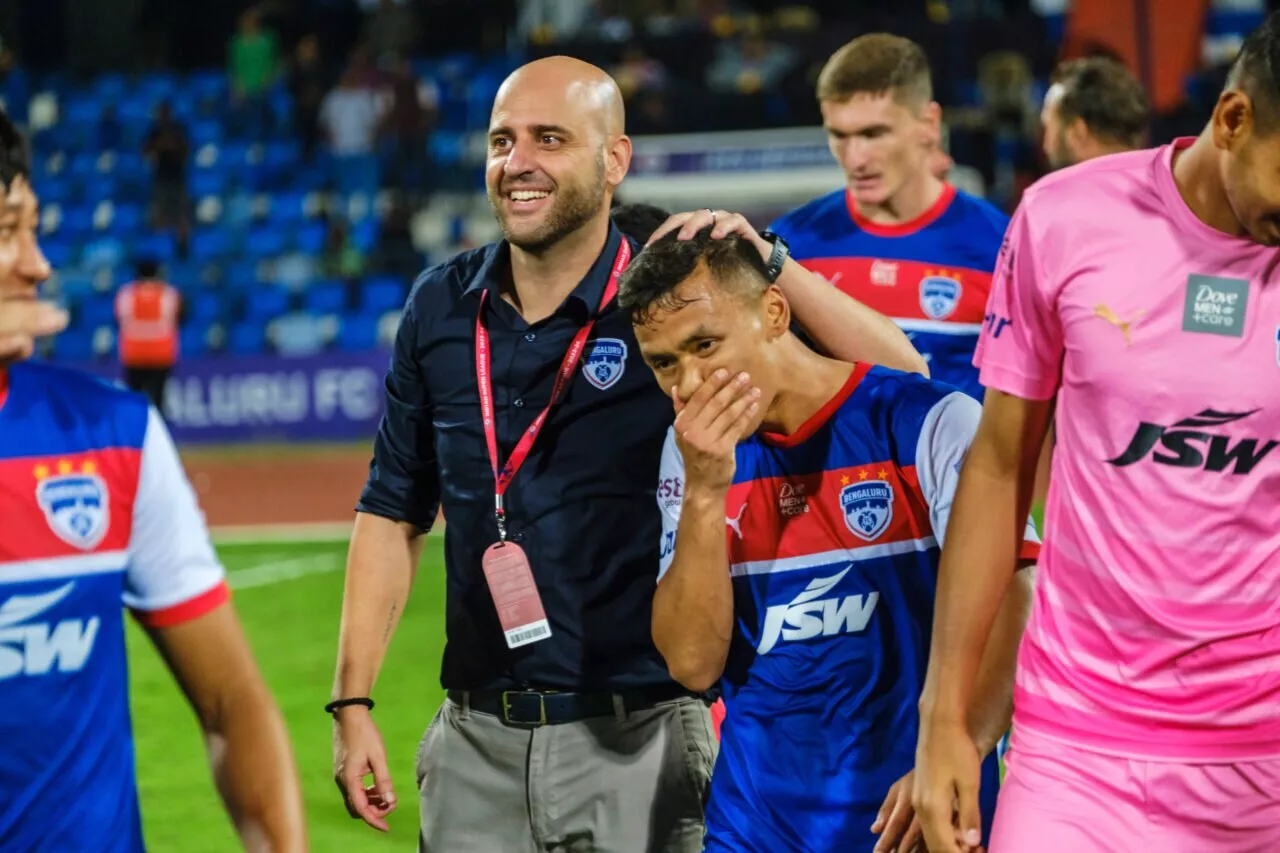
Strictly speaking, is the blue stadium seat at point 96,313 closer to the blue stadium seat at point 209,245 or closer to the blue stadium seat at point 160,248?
the blue stadium seat at point 160,248

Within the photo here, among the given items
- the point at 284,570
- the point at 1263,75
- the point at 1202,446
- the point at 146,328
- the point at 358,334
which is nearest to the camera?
the point at 1263,75

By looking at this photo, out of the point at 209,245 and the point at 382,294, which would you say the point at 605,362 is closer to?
the point at 382,294

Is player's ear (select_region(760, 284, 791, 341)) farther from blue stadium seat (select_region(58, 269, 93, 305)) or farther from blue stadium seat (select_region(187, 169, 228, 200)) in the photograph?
blue stadium seat (select_region(187, 169, 228, 200))

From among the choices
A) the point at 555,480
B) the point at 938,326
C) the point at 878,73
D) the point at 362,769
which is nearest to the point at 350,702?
the point at 362,769

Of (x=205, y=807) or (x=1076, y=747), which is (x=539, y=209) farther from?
(x=205, y=807)

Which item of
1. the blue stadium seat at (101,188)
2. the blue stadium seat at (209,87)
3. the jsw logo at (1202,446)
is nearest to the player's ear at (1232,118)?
the jsw logo at (1202,446)

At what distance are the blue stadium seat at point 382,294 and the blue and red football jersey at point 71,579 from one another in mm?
18696

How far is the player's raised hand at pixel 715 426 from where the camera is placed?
309cm

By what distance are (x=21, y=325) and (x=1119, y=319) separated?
5.23ft

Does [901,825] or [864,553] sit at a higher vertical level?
[864,553]

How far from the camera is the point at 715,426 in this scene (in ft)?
10.2

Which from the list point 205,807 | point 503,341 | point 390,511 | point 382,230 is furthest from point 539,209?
point 382,230

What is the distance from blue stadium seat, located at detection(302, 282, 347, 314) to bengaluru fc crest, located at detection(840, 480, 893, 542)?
18475mm

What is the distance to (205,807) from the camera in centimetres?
691
